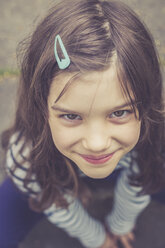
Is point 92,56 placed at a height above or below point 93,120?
above

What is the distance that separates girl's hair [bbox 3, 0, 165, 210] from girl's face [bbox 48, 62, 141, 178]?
0.08 ft

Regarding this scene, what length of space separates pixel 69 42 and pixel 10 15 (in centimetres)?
138

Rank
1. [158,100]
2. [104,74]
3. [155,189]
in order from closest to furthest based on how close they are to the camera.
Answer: [104,74] < [158,100] < [155,189]

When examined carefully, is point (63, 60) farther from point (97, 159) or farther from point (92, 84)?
point (97, 159)

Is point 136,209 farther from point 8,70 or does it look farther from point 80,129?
point 8,70

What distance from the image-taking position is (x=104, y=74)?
0.67m

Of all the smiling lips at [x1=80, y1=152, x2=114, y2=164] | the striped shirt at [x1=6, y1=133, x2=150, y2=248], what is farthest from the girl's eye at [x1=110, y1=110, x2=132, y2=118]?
the striped shirt at [x1=6, y1=133, x2=150, y2=248]

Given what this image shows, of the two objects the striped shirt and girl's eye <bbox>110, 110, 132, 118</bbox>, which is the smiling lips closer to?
girl's eye <bbox>110, 110, 132, 118</bbox>

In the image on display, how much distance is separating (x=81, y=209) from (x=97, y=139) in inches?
27.0

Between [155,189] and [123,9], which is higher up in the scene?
[123,9]

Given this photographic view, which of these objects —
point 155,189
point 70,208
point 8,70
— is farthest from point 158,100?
point 8,70

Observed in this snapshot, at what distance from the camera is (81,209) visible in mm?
1316

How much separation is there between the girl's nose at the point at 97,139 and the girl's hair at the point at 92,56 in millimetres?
103

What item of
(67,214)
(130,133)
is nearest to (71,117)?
(130,133)
